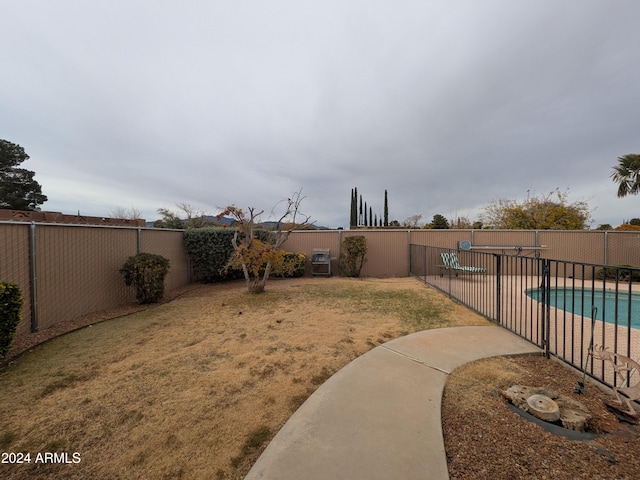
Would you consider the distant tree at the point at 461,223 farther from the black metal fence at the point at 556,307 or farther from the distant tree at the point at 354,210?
the black metal fence at the point at 556,307

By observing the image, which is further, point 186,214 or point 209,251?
point 186,214

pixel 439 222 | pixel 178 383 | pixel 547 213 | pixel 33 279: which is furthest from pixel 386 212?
pixel 178 383

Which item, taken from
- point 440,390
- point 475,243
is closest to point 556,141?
point 475,243

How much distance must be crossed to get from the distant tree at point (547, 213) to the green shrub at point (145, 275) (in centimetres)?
2090

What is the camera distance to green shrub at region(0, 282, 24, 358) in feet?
9.25

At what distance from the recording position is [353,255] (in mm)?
9508

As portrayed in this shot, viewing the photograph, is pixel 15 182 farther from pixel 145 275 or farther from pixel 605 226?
pixel 605 226

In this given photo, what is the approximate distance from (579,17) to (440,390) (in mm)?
8278

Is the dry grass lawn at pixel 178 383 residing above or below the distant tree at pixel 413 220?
below

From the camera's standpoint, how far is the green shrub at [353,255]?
9461mm

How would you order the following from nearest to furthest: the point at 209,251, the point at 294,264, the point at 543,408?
the point at 543,408
the point at 209,251
the point at 294,264

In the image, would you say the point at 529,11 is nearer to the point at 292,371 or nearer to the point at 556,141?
the point at 556,141

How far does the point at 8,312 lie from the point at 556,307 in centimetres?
648

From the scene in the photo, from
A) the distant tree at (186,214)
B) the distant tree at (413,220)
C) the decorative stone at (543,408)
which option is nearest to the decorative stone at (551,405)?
the decorative stone at (543,408)
